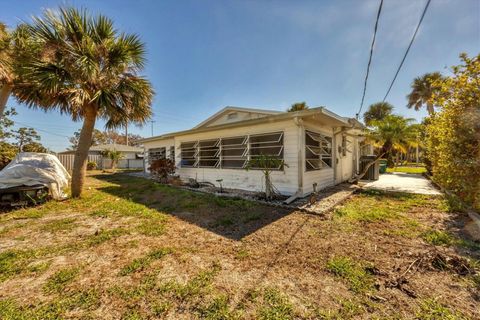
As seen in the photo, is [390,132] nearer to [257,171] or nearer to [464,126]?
[464,126]

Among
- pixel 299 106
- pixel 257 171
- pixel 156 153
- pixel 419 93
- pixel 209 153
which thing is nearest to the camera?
pixel 257 171

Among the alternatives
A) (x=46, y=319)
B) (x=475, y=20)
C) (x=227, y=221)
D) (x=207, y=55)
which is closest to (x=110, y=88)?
(x=207, y=55)

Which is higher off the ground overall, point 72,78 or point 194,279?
point 72,78

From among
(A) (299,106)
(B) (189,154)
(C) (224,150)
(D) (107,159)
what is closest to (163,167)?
(B) (189,154)

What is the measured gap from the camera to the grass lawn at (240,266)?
196 centimetres

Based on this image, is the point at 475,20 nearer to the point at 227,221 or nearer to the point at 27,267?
the point at 227,221

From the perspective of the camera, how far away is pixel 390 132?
923 centimetres

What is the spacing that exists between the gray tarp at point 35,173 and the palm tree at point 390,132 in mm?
12203

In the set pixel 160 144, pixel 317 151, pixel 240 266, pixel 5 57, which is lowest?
pixel 240 266

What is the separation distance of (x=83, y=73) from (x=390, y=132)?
496 inches

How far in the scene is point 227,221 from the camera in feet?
14.9

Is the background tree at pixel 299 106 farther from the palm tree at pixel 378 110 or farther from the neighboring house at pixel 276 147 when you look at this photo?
the palm tree at pixel 378 110

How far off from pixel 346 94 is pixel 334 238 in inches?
326

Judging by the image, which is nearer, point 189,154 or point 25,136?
point 189,154
